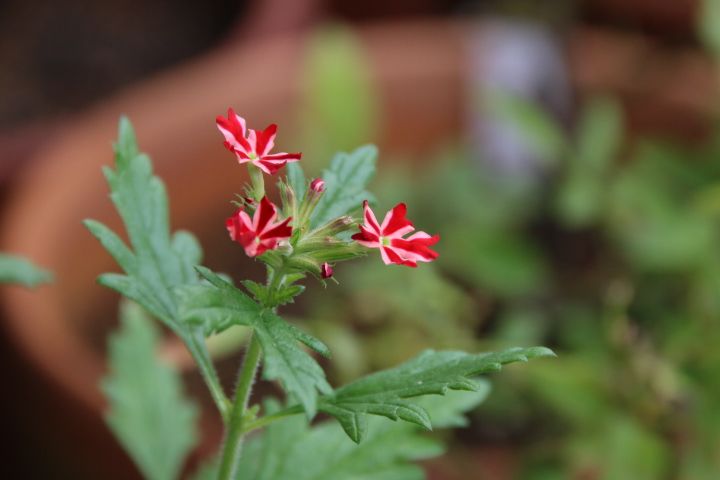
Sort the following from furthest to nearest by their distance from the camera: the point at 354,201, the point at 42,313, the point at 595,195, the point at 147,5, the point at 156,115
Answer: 1. the point at 147,5
2. the point at 156,115
3. the point at 595,195
4. the point at 42,313
5. the point at 354,201

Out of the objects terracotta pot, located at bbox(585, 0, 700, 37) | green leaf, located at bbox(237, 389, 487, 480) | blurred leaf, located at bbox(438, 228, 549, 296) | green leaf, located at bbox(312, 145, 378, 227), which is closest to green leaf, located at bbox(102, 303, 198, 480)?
green leaf, located at bbox(237, 389, 487, 480)

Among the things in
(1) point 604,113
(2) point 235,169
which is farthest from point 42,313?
(1) point 604,113

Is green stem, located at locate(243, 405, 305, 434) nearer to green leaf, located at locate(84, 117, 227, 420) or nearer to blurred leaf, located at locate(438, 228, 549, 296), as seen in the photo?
green leaf, located at locate(84, 117, 227, 420)

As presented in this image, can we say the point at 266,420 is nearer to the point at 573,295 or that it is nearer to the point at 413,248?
the point at 413,248

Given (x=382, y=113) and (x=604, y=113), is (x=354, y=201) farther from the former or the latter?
(x=382, y=113)

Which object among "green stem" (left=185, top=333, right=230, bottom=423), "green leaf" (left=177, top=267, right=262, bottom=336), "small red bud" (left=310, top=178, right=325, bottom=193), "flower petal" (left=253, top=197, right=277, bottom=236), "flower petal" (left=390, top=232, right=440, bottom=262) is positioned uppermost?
"flower petal" (left=253, top=197, right=277, bottom=236)

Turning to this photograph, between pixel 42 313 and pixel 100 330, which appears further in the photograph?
pixel 100 330

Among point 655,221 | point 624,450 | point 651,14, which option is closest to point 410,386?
point 624,450
